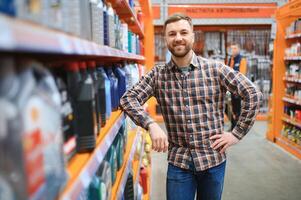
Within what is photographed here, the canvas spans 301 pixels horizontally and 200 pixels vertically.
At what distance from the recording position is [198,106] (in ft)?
6.89

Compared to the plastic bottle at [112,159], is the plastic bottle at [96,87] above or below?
above

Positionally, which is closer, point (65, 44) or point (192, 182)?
point (65, 44)

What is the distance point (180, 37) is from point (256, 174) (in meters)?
2.99

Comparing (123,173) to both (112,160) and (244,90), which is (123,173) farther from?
→ (244,90)

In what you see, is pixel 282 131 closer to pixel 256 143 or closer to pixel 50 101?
pixel 256 143

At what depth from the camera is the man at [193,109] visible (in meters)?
2.09

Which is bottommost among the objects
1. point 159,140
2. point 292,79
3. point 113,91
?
point 159,140

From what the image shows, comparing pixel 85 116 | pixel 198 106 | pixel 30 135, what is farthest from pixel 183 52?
pixel 30 135

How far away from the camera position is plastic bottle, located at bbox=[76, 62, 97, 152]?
45.9 inches

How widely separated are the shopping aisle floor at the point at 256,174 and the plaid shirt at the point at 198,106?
1.73 meters

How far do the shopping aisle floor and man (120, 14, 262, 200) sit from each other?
1646mm

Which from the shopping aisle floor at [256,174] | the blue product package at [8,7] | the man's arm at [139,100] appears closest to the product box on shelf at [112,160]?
the man's arm at [139,100]

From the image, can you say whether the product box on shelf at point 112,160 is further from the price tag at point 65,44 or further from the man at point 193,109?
the price tag at point 65,44

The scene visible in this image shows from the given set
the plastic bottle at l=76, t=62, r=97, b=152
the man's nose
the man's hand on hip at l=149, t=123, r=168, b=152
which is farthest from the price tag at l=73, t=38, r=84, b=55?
the man's nose
